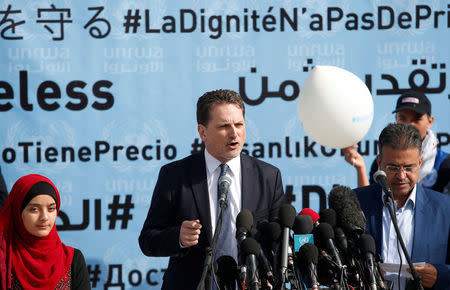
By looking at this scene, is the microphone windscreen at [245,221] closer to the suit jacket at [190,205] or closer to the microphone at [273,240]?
the microphone at [273,240]

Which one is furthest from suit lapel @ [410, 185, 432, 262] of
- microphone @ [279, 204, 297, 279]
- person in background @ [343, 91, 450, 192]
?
person in background @ [343, 91, 450, 192]

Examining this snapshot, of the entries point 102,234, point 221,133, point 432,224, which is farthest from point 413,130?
point 102,234

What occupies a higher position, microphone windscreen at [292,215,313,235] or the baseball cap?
the baseball cap

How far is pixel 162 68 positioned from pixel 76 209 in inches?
52.5

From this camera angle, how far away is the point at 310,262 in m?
2.19

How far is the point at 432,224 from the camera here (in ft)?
9.12

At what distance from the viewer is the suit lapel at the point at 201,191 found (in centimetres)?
292

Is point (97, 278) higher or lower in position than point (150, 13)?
lower

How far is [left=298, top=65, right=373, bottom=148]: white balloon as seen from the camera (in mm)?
3570

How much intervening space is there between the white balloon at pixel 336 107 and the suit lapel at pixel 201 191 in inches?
34.8

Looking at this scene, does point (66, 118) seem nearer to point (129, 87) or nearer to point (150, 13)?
point (129, 87)

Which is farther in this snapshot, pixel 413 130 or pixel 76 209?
pixel 76 209

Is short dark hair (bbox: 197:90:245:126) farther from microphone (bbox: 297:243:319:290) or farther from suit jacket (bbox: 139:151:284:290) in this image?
microphone (bbox: 297:243:319:290)

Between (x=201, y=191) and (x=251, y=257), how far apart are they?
0.84 metres
